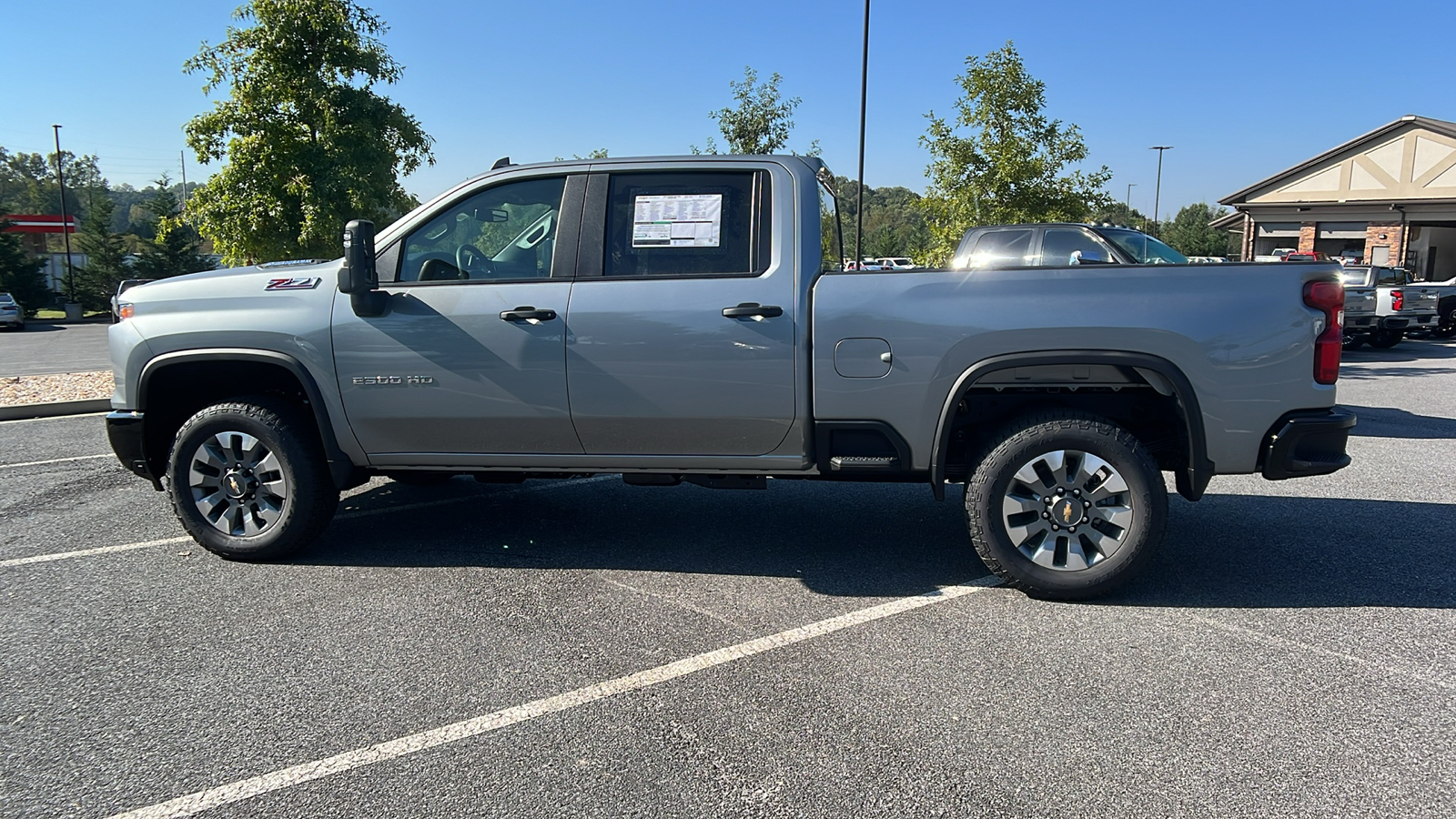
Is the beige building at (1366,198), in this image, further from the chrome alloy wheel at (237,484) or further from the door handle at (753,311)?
the chrome alloy wheel at (237,484)

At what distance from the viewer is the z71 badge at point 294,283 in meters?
4.62

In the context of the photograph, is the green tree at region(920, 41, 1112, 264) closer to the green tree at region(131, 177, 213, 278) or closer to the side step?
the side step

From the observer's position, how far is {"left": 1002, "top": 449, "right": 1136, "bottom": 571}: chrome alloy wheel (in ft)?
13.4

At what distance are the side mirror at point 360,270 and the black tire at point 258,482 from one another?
2.59ft

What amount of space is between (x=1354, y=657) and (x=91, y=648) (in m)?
5.08

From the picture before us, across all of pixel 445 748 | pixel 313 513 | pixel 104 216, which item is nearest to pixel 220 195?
pixel 313 513

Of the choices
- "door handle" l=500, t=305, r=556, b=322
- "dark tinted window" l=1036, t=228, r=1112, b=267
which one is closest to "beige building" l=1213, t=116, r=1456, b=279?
"dark tinted window" l=1036, t=228, r=1112, b=267

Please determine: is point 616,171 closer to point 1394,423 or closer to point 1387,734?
point 1387,734

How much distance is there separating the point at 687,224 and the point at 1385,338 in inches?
786

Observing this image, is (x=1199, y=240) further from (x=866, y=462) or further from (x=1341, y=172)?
(x=866, y=462)

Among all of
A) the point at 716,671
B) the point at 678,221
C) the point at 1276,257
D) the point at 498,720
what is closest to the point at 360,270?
the point at 678,221

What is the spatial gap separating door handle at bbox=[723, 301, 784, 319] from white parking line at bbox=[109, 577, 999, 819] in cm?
140

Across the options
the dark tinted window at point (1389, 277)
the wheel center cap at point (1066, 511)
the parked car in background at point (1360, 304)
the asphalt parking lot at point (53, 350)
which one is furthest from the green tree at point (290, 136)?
the dark tinted window at point (1389, 277)

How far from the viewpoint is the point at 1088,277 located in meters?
3.97
